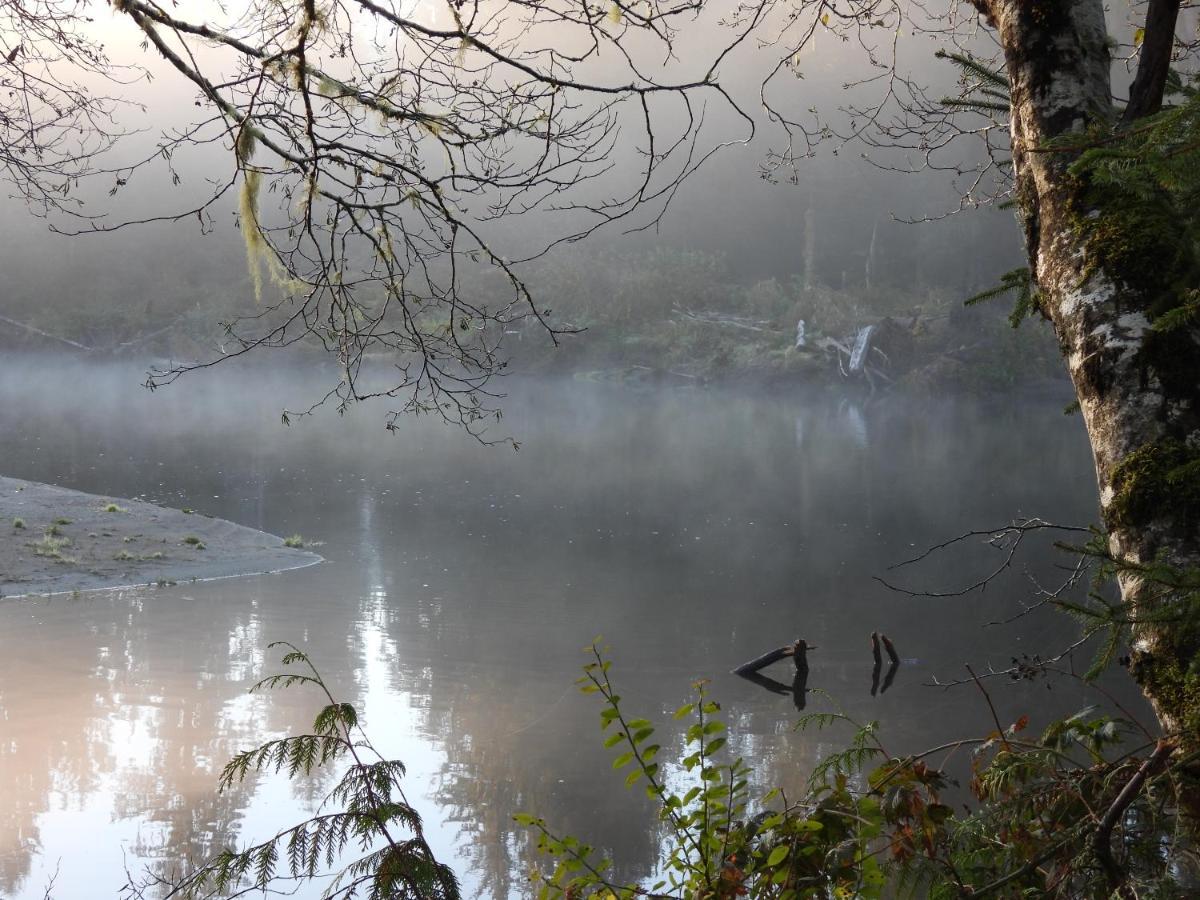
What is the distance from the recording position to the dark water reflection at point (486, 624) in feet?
19.5

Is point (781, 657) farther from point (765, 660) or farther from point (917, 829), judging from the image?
point (917, 829)

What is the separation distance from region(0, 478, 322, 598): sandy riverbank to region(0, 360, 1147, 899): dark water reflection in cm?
50

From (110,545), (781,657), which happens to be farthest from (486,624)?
(110,545)

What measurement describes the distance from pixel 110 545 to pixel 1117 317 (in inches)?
447

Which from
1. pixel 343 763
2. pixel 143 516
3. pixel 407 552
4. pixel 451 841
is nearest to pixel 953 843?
pixel 451 841

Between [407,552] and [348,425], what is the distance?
15.3 meters

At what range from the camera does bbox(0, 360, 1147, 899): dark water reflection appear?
593cm

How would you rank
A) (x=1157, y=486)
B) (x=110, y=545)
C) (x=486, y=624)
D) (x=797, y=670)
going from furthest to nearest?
1. (x=110, y=545)
2. (x=486, y=624)
3. (x=797, y=670)
4. (x=1157, y=486)

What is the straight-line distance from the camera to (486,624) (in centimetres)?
1005

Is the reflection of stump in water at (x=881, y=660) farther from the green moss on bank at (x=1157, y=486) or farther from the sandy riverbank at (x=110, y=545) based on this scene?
the green moss on bank at (x=1157, y=486)

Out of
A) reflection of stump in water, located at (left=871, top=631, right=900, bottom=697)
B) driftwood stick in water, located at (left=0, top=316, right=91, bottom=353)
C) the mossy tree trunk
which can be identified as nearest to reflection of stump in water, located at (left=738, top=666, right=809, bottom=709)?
reflection of stump in water, located at (left=871, top=631, right=900, bottom=697)

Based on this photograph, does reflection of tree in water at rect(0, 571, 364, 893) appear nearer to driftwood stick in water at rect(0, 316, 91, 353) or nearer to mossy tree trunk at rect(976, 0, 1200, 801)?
mossy tree trunk at rect(976, 0, 1200, 801)

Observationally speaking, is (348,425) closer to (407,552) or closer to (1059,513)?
(407,552)

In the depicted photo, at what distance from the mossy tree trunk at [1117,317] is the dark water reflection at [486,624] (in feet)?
12.6
